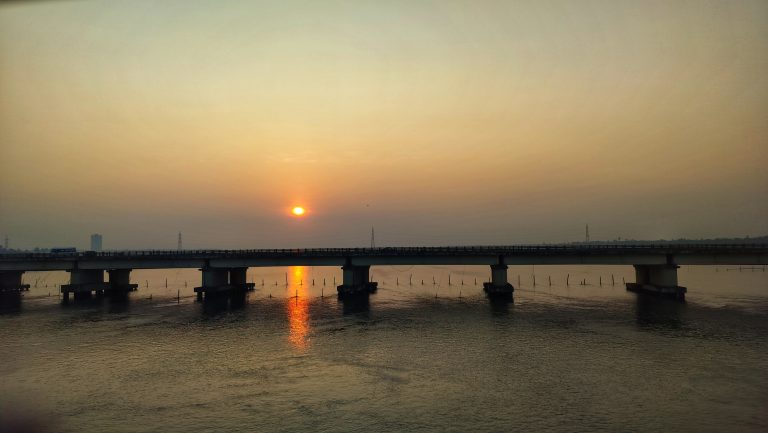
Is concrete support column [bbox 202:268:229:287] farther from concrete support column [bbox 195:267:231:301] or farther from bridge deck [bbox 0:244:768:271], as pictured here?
bridge deck [bbox 0:244:768:271]

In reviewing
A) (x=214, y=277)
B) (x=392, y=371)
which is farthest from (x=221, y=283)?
(x=392, y=371)

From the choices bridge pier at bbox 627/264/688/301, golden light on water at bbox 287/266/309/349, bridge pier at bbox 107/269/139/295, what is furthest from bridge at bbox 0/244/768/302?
golden light on water at bbox 287/266/309/349

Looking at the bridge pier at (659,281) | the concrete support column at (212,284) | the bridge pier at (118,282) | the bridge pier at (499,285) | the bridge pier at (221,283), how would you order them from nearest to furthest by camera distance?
the bridge pier at (659,281), the bridge pier at (499,285), the concrete support column at (212,284), the bridge pier at (221,283), the bridge pier at (118,282)

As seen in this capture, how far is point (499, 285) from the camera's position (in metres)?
103

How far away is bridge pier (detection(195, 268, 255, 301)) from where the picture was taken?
10838cm

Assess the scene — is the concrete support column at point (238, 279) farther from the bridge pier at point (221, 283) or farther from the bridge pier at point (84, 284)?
the bridge pier at point (84, 284)

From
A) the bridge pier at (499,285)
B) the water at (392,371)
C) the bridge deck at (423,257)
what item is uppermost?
the bridge deck at (423,257)

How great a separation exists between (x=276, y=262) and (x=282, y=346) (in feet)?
203

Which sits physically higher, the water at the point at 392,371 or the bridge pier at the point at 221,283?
the bridge pier at the point at 221,283

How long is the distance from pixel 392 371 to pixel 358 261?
71459 mm

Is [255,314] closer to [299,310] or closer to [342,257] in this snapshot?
[299,310]

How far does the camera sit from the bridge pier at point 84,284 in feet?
349

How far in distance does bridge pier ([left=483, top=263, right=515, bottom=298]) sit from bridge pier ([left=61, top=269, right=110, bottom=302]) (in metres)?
95.7

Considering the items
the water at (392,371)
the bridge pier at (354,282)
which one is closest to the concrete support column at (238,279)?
the bridge pier at (354,282)
